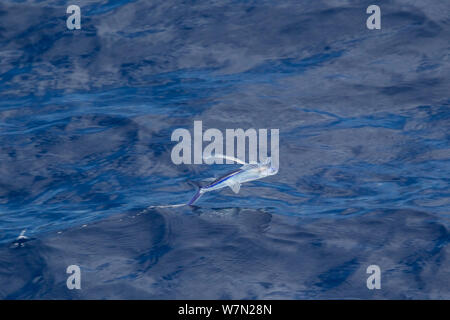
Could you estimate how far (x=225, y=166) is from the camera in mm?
8648

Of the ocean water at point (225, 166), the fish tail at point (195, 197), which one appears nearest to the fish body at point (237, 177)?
the fish tail at point (195, 197)

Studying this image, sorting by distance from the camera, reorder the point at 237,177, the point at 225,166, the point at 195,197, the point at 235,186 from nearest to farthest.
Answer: the point at 237,177, the point at 235,186, the point at 195,197, the point at 225,166

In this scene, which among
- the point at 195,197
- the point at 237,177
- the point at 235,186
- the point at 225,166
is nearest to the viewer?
the point at 237,177

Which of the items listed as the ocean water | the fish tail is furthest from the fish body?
the ocean water

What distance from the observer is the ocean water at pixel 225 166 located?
6.71 metres

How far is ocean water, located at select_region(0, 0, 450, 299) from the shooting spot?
671 cm

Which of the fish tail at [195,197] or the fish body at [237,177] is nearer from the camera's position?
the fish body at [237,177]

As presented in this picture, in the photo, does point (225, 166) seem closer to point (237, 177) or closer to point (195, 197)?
point (195, 197)

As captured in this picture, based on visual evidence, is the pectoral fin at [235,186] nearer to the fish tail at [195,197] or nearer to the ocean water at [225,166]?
the ocean water at [225,166]

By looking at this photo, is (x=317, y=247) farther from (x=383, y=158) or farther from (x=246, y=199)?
(x=383, y=158)

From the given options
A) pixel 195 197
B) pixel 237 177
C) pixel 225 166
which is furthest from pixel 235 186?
pixel 225 166

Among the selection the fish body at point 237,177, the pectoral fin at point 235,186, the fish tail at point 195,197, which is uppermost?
the fish body at point 237,177
